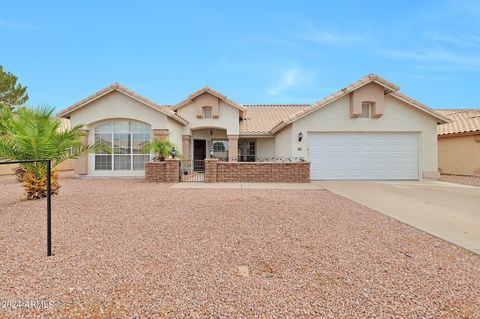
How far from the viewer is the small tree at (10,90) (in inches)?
977

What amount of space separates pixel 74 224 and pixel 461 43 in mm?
27237

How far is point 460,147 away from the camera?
54.6ft

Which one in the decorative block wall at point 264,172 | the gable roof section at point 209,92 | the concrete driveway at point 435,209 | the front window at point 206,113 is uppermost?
the gable roof section at point 209,92

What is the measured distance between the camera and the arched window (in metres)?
14.3

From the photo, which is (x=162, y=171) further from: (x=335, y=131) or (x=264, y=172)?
(x=335, y=131)

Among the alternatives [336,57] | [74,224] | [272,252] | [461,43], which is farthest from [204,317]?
[461,43]

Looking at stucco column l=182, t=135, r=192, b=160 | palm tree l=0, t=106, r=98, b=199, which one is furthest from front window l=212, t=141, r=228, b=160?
palm tree l=0, t=106, r=98, b=199

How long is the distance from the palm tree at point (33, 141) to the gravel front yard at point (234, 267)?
184 cm

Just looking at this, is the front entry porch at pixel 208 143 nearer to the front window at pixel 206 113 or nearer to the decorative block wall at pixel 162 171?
the front window at pixel 206 113

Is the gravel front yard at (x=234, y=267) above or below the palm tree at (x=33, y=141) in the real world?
below

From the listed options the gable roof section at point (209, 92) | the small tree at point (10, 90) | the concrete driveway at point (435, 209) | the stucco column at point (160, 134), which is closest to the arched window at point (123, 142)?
the stucco column at point (160, 134)

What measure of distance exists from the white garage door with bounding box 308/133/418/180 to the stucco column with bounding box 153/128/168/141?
8.56m

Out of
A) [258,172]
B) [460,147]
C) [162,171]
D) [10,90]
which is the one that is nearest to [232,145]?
[258,172]

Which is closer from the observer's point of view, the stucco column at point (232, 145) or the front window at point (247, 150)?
the stucco column at point (232, 145)
